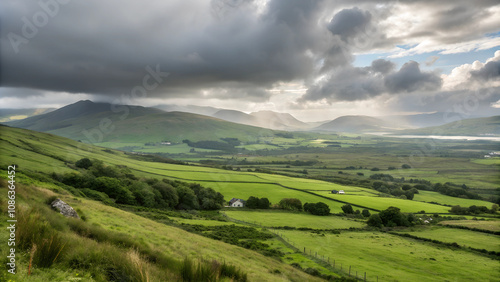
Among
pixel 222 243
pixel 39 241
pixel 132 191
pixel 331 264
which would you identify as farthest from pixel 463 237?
pixel 132 191

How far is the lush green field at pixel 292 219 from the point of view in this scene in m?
52.4

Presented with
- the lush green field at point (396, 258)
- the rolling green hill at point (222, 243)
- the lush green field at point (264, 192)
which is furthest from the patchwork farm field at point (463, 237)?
the lush green field at point (264, 192)

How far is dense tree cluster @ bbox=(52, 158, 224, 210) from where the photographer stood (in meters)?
47.0

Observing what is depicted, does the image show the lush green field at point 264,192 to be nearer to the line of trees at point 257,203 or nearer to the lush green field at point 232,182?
the lush green field at point 232,182

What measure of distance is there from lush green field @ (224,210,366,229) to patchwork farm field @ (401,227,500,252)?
38.8 feet

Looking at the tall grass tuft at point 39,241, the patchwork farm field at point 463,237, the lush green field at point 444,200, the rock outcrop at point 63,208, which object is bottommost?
the lush green field at point 444,200

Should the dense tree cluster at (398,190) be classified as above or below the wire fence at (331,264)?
below

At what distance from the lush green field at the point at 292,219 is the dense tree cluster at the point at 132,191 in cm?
921

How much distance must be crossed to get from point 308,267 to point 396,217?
39.8 metres

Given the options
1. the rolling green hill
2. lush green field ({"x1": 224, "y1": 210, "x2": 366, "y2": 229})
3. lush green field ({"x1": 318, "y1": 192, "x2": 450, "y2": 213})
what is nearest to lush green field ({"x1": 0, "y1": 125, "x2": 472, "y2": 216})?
lush green field ({"x1": 318, "y1": 192, "x2": 450, "y2": 213})

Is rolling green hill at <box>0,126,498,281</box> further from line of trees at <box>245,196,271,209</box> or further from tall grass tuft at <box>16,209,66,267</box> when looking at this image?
line of trees at <box>245,196,271,209</box>

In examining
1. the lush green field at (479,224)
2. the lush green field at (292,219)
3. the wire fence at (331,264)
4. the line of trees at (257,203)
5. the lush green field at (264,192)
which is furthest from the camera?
the lush green field at (264,192)

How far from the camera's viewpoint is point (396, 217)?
57094mm

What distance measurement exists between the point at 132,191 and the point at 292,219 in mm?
35841
